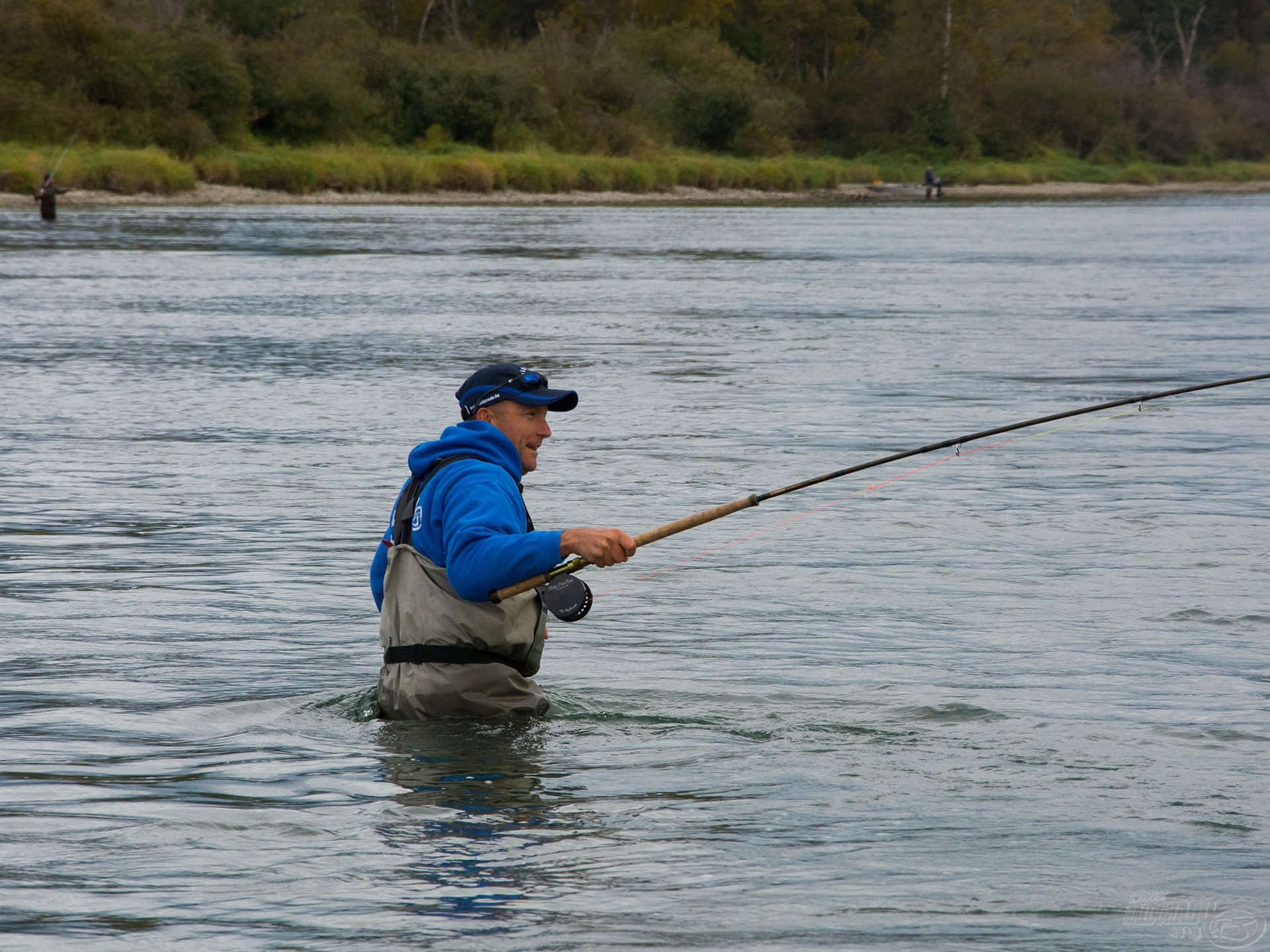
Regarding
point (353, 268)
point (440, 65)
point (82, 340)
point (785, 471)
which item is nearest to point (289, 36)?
point (440, 65)

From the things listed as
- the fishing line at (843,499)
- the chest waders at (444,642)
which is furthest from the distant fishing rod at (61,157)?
the chest waders at (444,642)

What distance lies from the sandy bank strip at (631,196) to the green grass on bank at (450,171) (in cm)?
23

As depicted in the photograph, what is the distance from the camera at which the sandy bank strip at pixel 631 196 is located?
4891 centimetres

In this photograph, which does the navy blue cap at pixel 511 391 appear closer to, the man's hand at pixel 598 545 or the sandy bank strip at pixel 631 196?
the man's hand at pixel 598 545

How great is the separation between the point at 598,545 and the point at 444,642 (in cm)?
74

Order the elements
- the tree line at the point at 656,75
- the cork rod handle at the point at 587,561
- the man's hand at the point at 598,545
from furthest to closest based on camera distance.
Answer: the tree line at the point at 656,75
the cork rod handle at the point at 587,561
the man's hand at the point at 598,545

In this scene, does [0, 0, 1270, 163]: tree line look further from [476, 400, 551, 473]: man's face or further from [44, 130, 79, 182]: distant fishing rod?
[476, 400, 551, 473]: man's face

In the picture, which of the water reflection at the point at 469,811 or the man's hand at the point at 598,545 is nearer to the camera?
the water reflection at the point at 469,811

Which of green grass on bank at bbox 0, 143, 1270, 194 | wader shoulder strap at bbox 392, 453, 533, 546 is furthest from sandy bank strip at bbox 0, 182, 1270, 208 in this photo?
wader shoulder strap at bbox 392, 453, 533, 546

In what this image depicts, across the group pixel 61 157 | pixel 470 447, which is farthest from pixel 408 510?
pixel 61 157

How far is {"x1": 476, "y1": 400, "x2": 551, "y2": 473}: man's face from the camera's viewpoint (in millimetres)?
4809

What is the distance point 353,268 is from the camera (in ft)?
91.3

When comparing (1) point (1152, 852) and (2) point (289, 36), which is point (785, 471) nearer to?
(1) point (1152, 852)

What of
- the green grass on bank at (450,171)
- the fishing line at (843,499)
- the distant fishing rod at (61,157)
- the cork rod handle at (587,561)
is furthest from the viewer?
the green grass on bank at (450,171)
